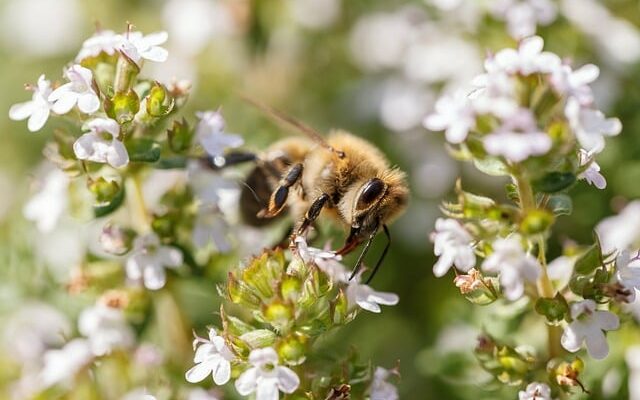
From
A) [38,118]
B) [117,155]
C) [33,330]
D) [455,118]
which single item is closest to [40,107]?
[38,118]

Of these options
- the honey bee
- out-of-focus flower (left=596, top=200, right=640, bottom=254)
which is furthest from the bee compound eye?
out-of-focus flower (left=596, top=200, right=640, bottom=254)

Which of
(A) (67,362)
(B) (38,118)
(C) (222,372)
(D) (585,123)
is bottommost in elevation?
(A) (67,362)

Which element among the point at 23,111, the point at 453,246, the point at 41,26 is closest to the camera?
the point at 453,246

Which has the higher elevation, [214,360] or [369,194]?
[369,194]

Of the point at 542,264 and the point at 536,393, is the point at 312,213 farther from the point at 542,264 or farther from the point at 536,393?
the point at 536,393

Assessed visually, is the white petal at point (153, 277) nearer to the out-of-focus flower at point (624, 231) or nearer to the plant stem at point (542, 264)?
the plant stem at point (542, 264)

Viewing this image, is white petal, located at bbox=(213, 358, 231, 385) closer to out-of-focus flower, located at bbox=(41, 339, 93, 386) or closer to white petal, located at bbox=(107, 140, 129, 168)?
white petal, located at bbox=(107, 140, 129, 168)

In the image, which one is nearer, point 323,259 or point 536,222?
point 536,222
